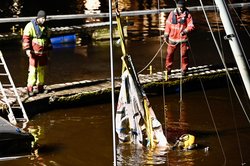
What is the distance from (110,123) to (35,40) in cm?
220

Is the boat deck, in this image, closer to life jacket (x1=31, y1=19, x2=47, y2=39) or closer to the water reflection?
life jacket (x1=31, y1=19, x2=47, y2=39)

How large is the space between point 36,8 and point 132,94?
72.5ft

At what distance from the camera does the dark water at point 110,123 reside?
29.2ft

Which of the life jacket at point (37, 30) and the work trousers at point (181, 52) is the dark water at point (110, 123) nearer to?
the work trousers at point (181, 52)

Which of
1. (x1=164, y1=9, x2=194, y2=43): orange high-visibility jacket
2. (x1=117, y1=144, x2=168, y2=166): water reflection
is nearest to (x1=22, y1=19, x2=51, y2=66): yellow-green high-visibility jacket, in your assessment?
(x1=164, y1=9, x2=194, y2=43): orange high-visibility jacket

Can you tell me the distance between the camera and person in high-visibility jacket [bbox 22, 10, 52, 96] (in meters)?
11.1

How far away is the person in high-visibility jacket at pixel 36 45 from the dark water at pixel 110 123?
30.4 inches

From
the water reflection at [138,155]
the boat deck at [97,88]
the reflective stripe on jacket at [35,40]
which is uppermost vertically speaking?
the reflective stripe on jacket at [35,40]

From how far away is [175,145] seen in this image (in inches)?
367

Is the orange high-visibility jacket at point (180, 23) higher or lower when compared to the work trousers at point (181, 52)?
higher

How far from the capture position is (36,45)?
11172 millimetres

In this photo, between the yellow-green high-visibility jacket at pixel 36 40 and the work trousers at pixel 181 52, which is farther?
the work trousers at pixel 181 52

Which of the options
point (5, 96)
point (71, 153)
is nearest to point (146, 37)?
point (5, 96)

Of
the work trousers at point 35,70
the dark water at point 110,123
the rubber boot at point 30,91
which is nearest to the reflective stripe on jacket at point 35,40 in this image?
the work trousers at point 35,70
